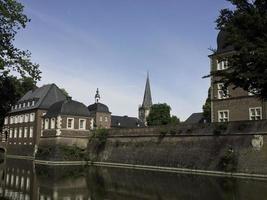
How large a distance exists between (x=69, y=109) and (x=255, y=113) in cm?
1853

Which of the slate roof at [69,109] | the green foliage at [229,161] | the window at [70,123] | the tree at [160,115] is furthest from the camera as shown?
the tree at [160,115]

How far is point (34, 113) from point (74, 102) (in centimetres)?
1329

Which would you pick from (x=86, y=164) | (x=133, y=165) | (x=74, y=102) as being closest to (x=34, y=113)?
(x=74, y=102)

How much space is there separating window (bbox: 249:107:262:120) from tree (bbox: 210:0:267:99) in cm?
1198

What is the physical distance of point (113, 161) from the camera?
37.7m

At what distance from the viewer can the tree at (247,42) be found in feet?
63.1

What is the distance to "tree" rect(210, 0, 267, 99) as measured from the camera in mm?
19234

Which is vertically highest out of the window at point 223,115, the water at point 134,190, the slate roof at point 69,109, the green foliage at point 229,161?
the slate roof at point 69,109

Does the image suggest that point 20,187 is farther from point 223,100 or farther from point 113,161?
point 223,100

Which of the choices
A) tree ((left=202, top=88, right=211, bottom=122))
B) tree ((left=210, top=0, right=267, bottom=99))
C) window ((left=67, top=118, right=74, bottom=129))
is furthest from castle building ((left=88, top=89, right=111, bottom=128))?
tree ((left=210, top=0, right=267, bottom=99))

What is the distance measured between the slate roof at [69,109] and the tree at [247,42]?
74.4ft

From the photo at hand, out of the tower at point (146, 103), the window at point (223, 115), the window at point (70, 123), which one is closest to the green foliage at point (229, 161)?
the window at point (223, 115)

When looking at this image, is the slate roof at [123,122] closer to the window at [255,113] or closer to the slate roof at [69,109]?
the slate roof at [69,109]

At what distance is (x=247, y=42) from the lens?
1983 cm
